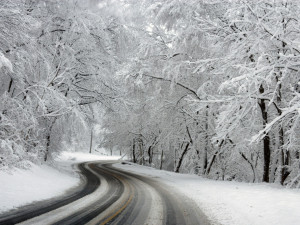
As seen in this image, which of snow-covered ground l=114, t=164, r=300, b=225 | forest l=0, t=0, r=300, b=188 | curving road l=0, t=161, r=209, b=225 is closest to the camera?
curving road l=0, t=161, r=209, b=225

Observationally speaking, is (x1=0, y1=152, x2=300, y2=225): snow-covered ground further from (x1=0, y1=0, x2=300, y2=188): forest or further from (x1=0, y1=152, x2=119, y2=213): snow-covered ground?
(x1=0, y1=0, x2=300, y2=188): forest

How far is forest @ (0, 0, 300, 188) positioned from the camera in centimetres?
836

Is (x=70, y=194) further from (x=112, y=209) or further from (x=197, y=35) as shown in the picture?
(x=197, y=35)

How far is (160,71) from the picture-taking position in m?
17.0

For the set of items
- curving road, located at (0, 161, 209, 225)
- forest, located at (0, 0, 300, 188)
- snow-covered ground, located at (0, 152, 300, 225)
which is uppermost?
forest, located at (0, 0, 300, 188)

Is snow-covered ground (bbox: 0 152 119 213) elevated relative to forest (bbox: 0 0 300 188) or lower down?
lower down

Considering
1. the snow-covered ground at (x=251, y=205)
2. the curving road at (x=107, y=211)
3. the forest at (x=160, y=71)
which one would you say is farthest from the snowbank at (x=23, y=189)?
the snow-covered ground at (x=251, y=205)

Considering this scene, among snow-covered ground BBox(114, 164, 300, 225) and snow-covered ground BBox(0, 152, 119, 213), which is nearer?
snow-covered ground BBox(114, 164, 300, 225)

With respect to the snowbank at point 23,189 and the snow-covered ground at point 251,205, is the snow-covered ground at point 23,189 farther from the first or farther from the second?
the snow-covered ground at point 251,205

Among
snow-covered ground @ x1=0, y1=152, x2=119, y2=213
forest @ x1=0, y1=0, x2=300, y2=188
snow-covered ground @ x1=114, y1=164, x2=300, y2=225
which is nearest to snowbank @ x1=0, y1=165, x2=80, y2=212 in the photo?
snow-covered ground @ x1=0, y1=152, x2=119, y2=213

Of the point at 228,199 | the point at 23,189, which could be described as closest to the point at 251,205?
the point at 228,199

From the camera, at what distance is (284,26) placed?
9.82 m

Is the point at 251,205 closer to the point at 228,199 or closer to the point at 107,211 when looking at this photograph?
the point at 228,199

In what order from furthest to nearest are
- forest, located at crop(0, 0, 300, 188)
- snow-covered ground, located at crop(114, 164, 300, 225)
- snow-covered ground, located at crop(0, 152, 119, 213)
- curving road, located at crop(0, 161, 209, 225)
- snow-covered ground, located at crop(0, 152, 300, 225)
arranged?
snow-covered ground, located at crop(0, 152, 119, 213), forest, located at crop(0, 0, 300, 188), snow-covered ground, located at crop(0, 152, 300, 225), snow-covered ground, located at crop(114, 164, 300, 225), curving road, located at crop(0, 161, 209, 225)
